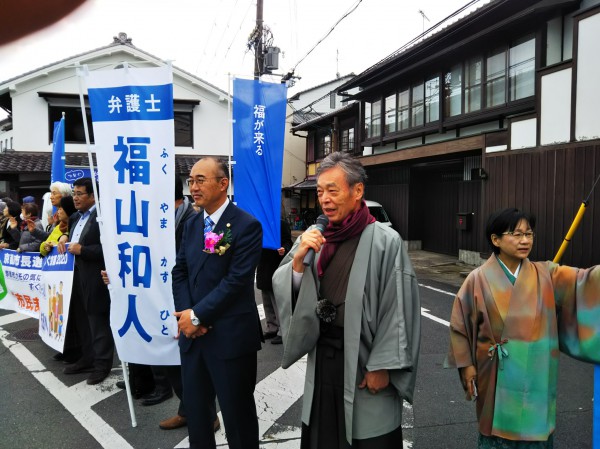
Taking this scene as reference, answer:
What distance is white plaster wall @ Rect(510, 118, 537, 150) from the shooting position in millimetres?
10023

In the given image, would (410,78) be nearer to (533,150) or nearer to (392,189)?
(392,189)

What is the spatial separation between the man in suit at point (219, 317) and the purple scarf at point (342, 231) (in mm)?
692

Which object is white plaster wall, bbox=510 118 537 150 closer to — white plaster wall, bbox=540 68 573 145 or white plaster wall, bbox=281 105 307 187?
white plaster wall, bbox=540 68 573 145

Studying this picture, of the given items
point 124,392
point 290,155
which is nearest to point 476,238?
point 124,392

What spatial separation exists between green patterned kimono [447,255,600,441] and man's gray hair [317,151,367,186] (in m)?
0.96

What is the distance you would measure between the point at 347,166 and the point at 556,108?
8986mm

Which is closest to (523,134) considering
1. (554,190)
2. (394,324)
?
(554,190)

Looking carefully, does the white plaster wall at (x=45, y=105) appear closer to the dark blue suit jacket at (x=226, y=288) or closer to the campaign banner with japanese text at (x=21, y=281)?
the campaign banner with japanese text at (x=21, y=281)

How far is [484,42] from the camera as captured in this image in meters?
11.8

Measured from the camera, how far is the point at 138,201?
3555 millimetres

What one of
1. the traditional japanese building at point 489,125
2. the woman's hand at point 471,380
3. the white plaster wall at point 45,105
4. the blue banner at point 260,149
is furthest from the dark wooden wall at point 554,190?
the white plaster wall at point 45,105

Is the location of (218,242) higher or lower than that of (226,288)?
higher

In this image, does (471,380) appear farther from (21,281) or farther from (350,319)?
(21,281)

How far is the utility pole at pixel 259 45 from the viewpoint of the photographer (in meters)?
14.0
